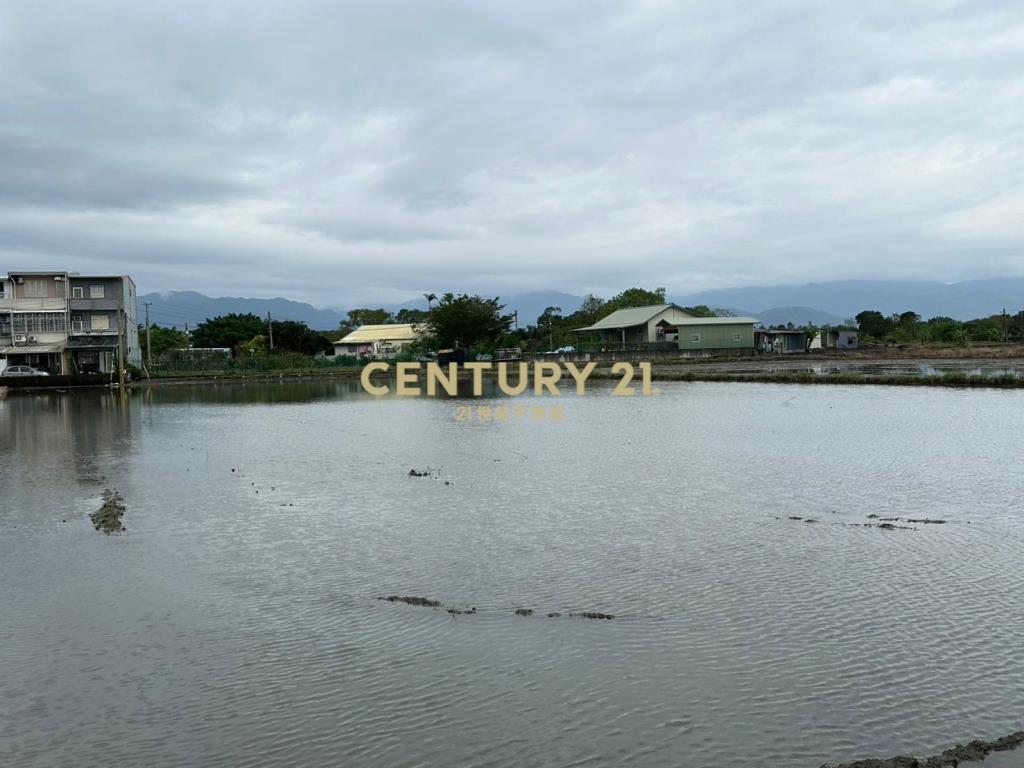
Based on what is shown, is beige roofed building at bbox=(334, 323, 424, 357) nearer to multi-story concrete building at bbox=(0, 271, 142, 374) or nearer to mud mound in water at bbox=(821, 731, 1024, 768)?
multi-story concrete building at bbox=(0, 271, 142, 374)

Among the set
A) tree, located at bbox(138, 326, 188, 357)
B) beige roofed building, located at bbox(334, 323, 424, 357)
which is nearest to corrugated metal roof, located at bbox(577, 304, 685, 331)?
beige roofed building, located at bbox(334, 323, 424, 357)

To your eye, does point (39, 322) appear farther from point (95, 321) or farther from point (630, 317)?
point (630, 317)

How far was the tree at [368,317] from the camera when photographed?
10915 centimetres

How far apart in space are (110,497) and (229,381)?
43737mm

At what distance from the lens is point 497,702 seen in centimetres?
518

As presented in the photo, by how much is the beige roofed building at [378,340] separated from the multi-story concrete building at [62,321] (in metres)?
26.2

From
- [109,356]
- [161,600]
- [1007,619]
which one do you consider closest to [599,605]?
[1007,619]

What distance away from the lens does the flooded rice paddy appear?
4801mm

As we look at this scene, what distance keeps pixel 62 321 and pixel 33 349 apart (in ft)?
9.70

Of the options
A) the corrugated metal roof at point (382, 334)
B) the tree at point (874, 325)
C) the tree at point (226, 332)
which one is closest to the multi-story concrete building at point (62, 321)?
the tree at point (226, 332)

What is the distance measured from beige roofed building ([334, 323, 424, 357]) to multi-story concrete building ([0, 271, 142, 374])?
26.2 metres

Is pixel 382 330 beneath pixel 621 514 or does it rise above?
above

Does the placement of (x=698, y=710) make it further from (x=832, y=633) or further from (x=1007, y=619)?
(x=1007, y=619)

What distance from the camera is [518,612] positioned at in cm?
677
